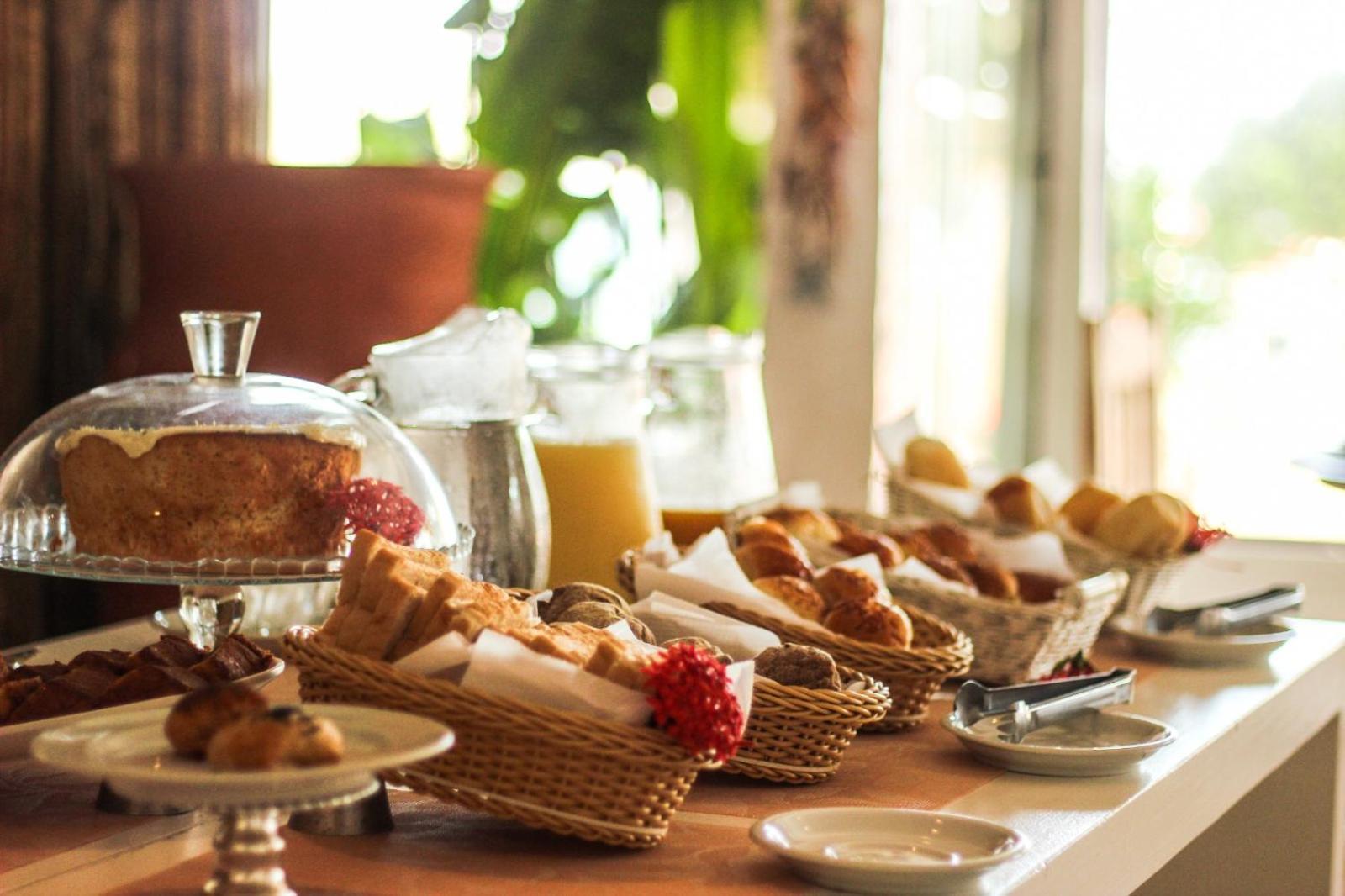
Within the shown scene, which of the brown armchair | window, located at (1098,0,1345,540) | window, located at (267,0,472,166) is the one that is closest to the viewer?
the brown armchair

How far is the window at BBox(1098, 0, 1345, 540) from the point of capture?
3.85 meters

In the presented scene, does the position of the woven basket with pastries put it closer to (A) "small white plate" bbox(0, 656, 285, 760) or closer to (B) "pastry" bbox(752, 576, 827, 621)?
(A) "small white plate" bbox(0, 656, 285, 760)

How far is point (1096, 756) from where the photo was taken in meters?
1.06

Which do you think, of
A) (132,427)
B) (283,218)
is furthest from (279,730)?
(283,218)

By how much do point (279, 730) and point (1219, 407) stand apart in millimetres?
3709

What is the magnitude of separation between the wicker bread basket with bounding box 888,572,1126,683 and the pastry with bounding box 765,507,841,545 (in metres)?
0.14

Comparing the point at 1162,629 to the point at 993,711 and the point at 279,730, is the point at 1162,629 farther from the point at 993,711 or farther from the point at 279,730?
the point at 279,730

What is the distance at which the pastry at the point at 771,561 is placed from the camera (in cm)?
131

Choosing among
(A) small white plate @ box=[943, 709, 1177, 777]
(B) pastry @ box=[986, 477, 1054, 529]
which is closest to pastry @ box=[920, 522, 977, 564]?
(B) pastry @ box=[986, 477, 1054, 529]

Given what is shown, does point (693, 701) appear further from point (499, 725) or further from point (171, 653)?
point (171, 653)

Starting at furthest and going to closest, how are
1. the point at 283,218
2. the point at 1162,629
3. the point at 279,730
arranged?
the point at 283,218, the point at 1162,629, the point at 279,730

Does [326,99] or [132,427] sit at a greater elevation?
[326,99]

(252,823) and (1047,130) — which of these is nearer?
(252,823)

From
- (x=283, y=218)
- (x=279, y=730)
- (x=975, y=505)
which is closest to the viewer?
(x=279, y=730)
